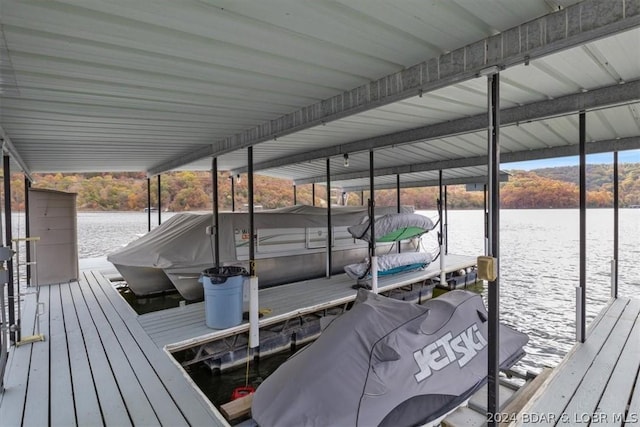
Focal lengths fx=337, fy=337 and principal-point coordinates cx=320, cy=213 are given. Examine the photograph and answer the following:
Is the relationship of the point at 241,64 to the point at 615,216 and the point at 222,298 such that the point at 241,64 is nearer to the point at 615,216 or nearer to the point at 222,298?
the point at 222,298

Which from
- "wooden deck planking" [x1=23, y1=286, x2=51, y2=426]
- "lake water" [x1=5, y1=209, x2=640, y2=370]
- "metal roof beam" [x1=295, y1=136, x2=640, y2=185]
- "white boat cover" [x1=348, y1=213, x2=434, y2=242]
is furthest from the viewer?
"white boat cover" [x1=348, y1=213, x2=434, y2=242]

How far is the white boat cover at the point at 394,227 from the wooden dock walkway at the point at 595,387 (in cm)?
368

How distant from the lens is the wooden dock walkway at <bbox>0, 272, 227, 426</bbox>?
8.52 ft

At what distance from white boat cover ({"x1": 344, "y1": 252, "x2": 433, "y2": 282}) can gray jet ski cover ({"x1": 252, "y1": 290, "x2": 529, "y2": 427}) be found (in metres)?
3.58

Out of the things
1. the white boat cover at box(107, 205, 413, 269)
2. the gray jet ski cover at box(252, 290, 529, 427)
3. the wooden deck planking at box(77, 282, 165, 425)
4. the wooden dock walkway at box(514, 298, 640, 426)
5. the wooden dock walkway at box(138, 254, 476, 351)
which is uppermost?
the white boat cover at box(107, 205, 413, 269)

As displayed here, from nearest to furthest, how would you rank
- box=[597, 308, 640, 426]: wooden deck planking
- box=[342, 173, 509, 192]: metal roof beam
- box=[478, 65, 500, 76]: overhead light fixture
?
box=[478, 65, 500, 76]: overhead light fixture, box=[597, 308, 640, 426]: wooden deck planking, box=[342, 173, 509, 192]: metal roof beam

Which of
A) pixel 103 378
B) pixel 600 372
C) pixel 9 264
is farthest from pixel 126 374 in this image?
pixel 600 372

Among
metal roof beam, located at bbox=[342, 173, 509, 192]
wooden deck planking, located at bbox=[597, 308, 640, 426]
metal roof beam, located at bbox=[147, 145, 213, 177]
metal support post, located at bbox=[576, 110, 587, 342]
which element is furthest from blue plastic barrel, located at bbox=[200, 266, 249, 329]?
metal roof beam, located at bbox=[342, 173, 509, 192]

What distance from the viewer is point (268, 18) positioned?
73.0 inches

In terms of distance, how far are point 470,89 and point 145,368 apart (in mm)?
4256

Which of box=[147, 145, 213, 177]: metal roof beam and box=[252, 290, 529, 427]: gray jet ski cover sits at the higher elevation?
box=[147, 145, 213, 177]: metal roof beam

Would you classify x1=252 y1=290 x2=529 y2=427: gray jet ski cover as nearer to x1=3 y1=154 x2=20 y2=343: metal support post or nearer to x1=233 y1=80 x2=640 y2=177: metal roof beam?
x1=233 y1=80 x2=640 y2=177: metal roof beam

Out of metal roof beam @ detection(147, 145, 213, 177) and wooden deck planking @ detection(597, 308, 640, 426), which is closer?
wooden deck planking @ detection(597, 308, 640, 426)

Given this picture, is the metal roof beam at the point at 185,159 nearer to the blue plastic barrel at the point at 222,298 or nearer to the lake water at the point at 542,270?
the blue plastic barrel at the point at 222,298
